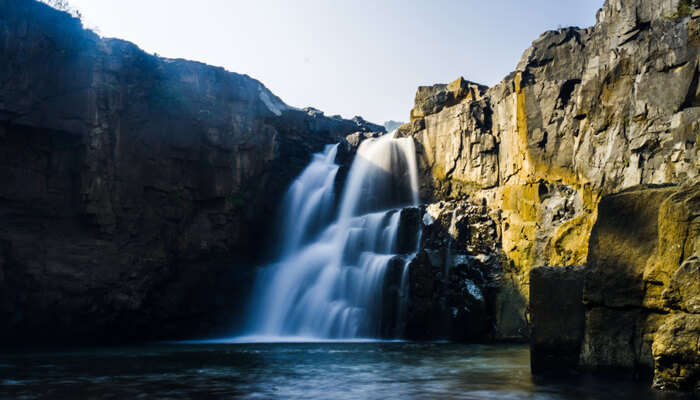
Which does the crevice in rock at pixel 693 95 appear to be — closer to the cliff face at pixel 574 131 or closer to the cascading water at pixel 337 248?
the cliff face at pixel 574 131

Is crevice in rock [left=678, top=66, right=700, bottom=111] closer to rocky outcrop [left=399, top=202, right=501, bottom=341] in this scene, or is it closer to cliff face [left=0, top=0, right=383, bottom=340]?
rocky outcrop [left=399, top=202, right=501, bottom=341]

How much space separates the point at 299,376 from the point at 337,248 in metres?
13.7

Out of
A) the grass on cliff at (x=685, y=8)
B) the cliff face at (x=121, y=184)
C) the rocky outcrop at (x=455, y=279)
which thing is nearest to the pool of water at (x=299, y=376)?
the rocky outcrop at (x=455, y=279)

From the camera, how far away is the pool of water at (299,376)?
341 inches

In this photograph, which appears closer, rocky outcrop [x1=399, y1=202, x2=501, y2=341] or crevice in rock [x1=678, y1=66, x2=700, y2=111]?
crevice in rock [x1=678, y1=66, x2=700, y2=111]

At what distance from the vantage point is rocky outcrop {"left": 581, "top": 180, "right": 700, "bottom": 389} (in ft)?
23.1

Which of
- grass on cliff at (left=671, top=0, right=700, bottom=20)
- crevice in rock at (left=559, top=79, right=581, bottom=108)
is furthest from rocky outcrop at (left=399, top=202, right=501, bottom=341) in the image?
grass on cliff at (left=671, top=0, right=700, bottom=20)

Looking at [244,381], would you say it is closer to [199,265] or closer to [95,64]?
[199,265]

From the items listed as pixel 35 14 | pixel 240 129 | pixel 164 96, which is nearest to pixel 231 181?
pixel 240 129

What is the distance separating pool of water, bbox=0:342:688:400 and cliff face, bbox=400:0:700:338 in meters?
5.72

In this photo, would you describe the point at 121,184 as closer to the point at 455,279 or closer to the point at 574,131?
the point at 455,279

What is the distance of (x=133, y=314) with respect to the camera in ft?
77.0

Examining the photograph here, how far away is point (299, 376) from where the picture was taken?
11289 millimetres

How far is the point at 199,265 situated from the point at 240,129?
7.06 m
